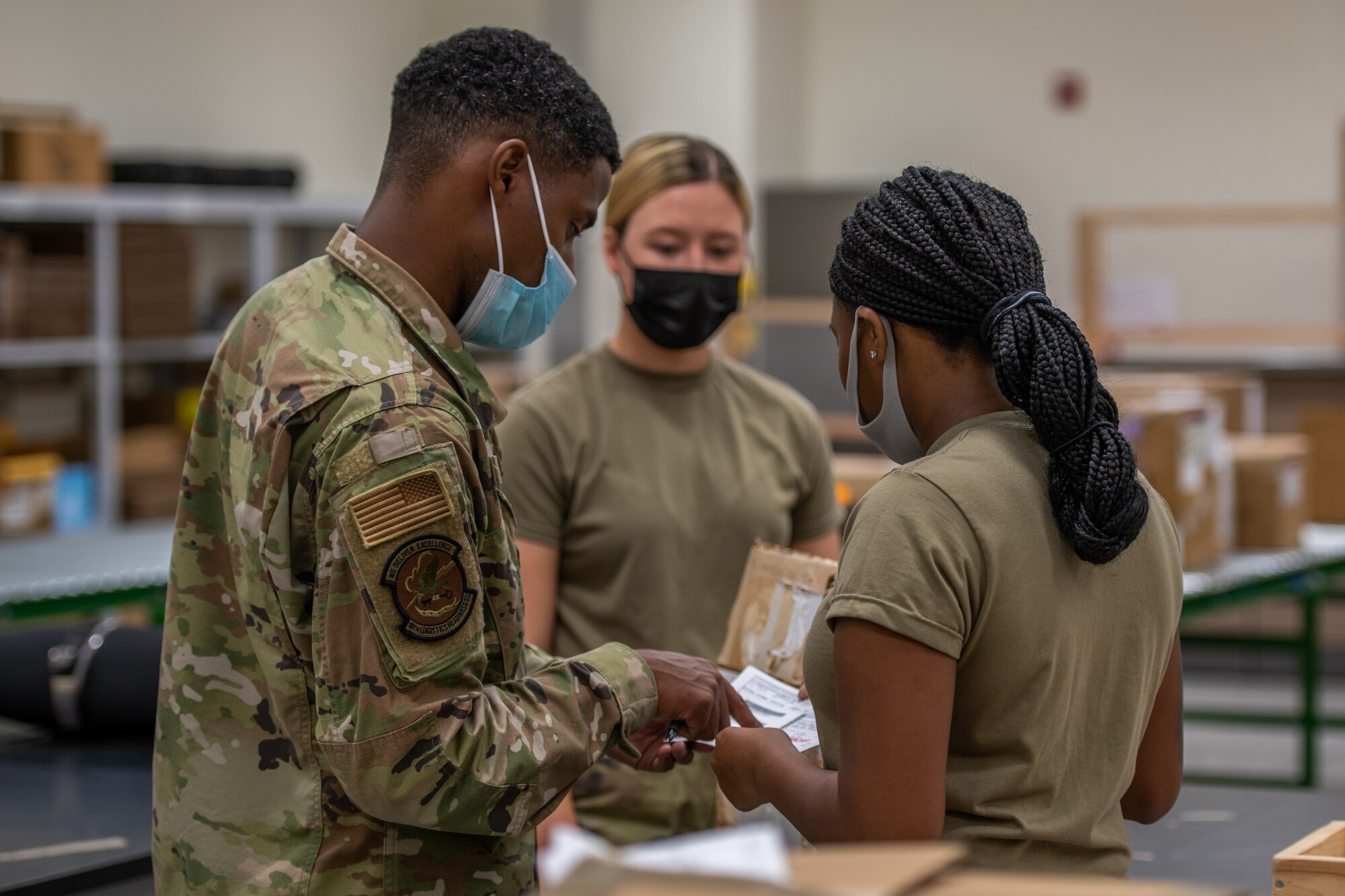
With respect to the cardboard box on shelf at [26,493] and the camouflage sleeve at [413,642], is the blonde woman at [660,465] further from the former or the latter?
the cardboard box on shelf at [26,493]

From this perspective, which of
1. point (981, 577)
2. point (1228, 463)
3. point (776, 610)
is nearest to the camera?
point (981, 577)

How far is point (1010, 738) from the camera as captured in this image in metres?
1.23

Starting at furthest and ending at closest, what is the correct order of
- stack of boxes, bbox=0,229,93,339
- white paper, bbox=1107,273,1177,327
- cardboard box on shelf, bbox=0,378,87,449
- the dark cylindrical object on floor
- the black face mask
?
white paper, bbox=1107,273,1177,327 → cardboard box on shelf, bbox=0,378,87,449 → stack of boxes, bbox=0,229,93,339 → the dark cylindrical object on floor → the black face mask

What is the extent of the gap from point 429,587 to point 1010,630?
20.3 inches

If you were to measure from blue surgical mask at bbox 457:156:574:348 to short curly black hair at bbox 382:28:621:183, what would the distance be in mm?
47

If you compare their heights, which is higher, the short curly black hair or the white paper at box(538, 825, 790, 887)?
the short curly black hair

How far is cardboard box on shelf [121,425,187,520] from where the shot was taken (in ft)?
18.6

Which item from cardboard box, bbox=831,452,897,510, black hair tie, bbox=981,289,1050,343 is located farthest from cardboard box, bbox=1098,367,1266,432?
black hair tie, bbox=981,289,1050,343

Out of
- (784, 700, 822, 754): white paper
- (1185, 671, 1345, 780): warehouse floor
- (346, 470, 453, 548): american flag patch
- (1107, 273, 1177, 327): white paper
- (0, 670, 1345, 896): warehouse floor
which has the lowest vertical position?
(1185, 671, 1345, 780): warehouse floor

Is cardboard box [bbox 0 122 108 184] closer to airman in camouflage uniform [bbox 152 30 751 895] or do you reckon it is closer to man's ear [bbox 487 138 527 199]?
airman in camouflage uniform [bbox 152 30 751 895]

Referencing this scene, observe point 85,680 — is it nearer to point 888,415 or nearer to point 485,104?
point 485,104

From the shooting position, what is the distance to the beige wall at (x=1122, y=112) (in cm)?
783

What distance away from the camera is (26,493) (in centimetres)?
523

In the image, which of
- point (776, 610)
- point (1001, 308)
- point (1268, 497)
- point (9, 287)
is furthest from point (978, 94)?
point (1001, 308)
